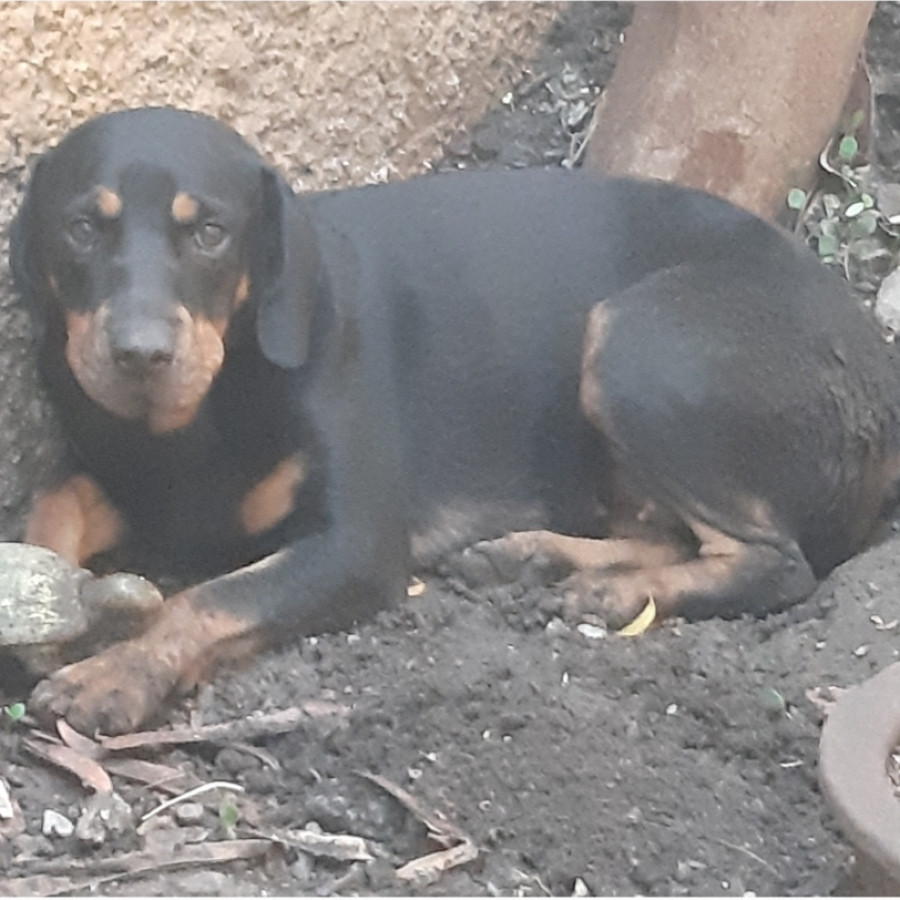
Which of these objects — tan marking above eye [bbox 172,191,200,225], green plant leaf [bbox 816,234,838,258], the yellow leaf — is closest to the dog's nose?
tan marking above eye [bbox 172,191,200,225]

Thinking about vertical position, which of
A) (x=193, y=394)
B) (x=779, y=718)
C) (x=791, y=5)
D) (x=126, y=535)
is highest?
(x=791, y=5)

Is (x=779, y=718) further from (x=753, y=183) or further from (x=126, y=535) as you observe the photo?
(x=753, y=183)

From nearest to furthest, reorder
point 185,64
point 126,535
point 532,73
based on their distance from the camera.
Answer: point 126,535, point 185,64, point 532,73

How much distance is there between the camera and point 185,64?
3342 millimetres

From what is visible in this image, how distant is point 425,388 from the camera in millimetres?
3184

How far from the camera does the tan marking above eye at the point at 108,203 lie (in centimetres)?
264

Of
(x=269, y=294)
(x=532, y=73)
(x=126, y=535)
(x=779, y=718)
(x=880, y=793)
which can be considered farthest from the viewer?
(x=532, y=73)

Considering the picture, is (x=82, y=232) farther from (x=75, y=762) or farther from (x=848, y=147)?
(x=848, y=147)

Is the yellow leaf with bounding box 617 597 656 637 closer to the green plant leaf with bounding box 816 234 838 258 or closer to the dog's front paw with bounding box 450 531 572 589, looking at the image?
the dog's front paw with bounding box 450 531 572 589

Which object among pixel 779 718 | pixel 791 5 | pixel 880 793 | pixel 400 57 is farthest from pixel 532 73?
pixel 880 793

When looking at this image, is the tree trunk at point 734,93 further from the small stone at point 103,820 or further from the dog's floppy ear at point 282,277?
the small stone at point 103,820

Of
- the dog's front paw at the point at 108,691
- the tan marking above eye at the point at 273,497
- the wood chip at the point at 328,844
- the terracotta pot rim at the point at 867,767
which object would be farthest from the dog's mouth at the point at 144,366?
the terracotta pot rim at the point at 867,767

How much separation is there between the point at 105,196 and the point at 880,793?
1.52 metres

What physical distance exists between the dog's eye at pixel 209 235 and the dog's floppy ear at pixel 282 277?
0.11m
